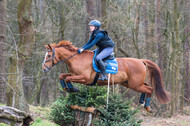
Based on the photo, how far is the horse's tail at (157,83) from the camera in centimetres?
693

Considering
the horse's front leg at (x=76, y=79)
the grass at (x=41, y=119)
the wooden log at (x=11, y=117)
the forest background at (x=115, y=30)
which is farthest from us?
the forest background at (x=115, y=30)

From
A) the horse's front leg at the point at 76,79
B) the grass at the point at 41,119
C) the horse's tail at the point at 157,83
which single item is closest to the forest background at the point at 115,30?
the grass at the point at 41,119

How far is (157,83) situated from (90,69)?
6.94ft

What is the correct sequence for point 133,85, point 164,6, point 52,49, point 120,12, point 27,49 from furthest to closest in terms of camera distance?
point 164,6, point 120,12, point 27,49, point 133,85, point 52,49

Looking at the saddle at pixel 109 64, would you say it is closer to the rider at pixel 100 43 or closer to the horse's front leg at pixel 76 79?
the rider at pixel 100 43

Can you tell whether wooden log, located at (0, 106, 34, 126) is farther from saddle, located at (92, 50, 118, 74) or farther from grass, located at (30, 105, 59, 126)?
saddle, located at (92, 50, 118, 74)

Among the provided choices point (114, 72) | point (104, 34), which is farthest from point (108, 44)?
point (114, 72)

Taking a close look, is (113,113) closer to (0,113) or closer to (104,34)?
(104,34)

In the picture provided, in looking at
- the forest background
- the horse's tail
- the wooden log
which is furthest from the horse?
the forest background

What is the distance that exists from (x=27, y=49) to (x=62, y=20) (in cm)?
624

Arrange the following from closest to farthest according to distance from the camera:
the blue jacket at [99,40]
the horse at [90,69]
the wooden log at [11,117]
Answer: the wooden log at [11,117] → the horse at [90,69] → the blue jacket at [99,40]

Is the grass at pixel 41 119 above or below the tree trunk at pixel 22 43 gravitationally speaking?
below

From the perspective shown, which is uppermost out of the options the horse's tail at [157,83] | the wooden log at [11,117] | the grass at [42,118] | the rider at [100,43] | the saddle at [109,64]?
the rider at [100,43]

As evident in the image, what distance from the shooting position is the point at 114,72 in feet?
20.7
